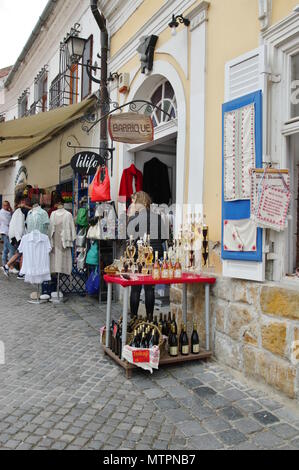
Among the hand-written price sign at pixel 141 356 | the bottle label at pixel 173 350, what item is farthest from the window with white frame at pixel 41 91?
the hand-written price sign at pixel 141 356

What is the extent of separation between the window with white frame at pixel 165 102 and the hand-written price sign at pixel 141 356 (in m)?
3.59

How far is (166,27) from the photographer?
18.0 feet

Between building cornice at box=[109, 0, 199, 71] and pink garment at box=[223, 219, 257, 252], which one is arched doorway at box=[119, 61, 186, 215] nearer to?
building cornice at box=[109, 0, 199, 71]

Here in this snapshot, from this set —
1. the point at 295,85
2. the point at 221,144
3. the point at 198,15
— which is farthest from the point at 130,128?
the point at 295,85

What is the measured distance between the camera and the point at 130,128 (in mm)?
5543

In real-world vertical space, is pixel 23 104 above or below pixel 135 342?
above

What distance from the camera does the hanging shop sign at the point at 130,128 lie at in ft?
18.0

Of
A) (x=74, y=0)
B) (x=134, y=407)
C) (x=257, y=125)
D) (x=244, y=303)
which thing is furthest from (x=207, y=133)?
(x=74, y=0)

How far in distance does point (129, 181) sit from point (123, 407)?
4.43 meters

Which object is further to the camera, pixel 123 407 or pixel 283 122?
pixel 283 122

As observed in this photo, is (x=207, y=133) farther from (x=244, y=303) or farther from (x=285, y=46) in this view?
(x=244, y=303)

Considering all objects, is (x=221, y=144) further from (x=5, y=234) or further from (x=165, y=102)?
(x=5, y=234)
